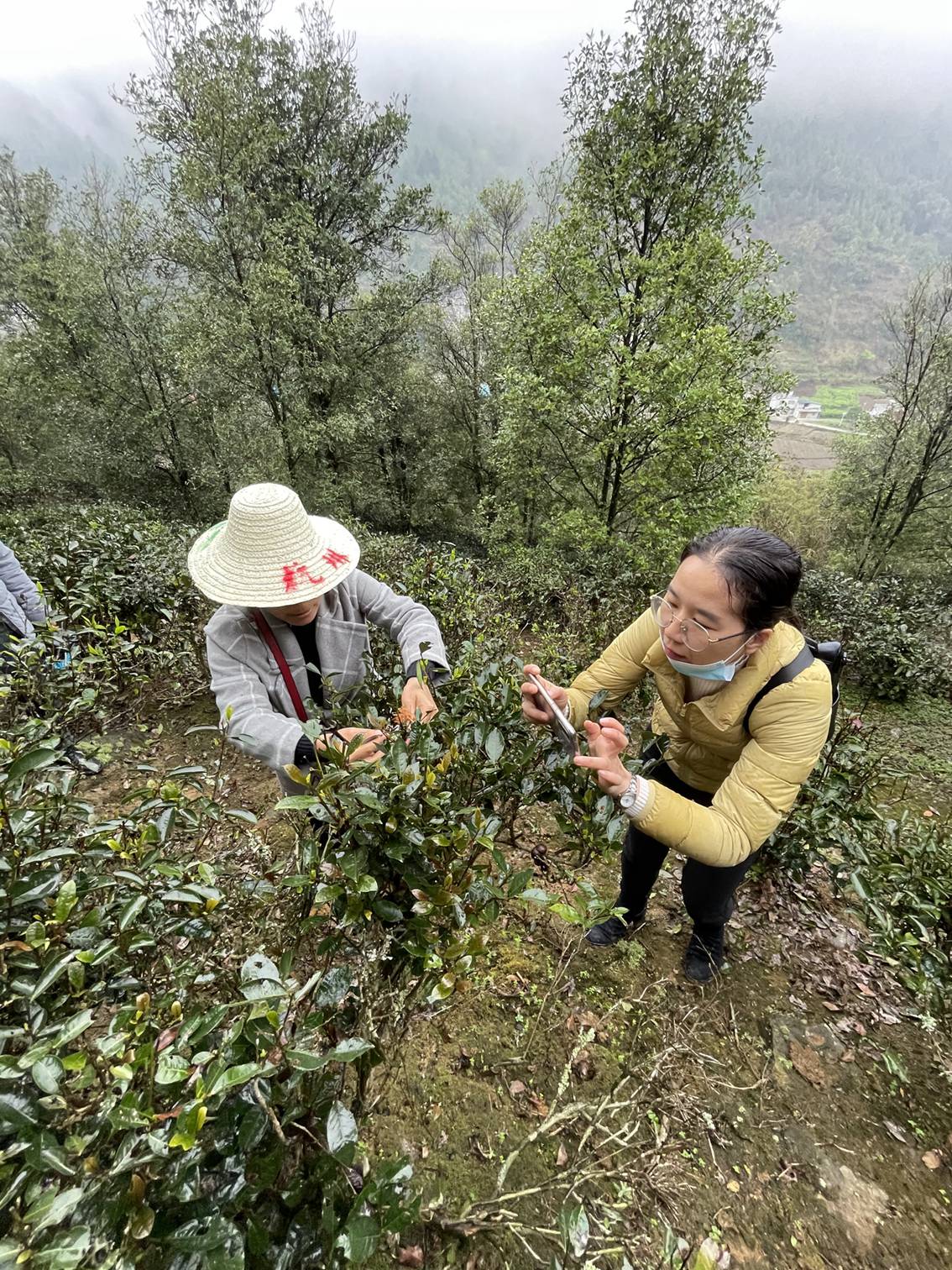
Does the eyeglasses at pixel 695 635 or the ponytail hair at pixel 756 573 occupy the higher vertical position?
the ponytail hair at pixel 756 573

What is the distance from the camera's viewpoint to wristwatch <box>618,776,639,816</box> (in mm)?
1778

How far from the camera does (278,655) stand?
2.31m

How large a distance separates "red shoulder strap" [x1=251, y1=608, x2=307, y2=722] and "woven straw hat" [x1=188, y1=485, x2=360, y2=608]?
6.8 inches

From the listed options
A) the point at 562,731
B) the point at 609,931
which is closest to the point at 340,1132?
the point at 562,731

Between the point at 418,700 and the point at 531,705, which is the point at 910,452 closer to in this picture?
the point at 531,705

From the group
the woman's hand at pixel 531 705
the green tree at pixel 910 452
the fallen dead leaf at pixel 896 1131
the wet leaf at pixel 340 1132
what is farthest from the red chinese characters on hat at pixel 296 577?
the green tree at pixel 910 452

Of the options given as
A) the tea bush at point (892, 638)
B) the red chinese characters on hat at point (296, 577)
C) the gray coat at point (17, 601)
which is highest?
the red chinese characters on hat at point (296, 577)

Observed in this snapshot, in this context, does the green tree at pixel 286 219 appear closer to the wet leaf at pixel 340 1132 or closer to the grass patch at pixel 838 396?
the wet leaf at pixel 340 1132

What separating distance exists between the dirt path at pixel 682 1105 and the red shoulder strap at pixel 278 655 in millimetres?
1330

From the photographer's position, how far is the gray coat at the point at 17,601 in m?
3.67

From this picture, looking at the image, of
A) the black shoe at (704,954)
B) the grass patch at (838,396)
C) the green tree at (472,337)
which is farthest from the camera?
the grass patch at (838,396)

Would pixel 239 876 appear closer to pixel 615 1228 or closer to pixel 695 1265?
pixel 695 1265

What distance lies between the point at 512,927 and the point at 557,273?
35.3 feet

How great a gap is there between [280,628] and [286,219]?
A: 14.0m
